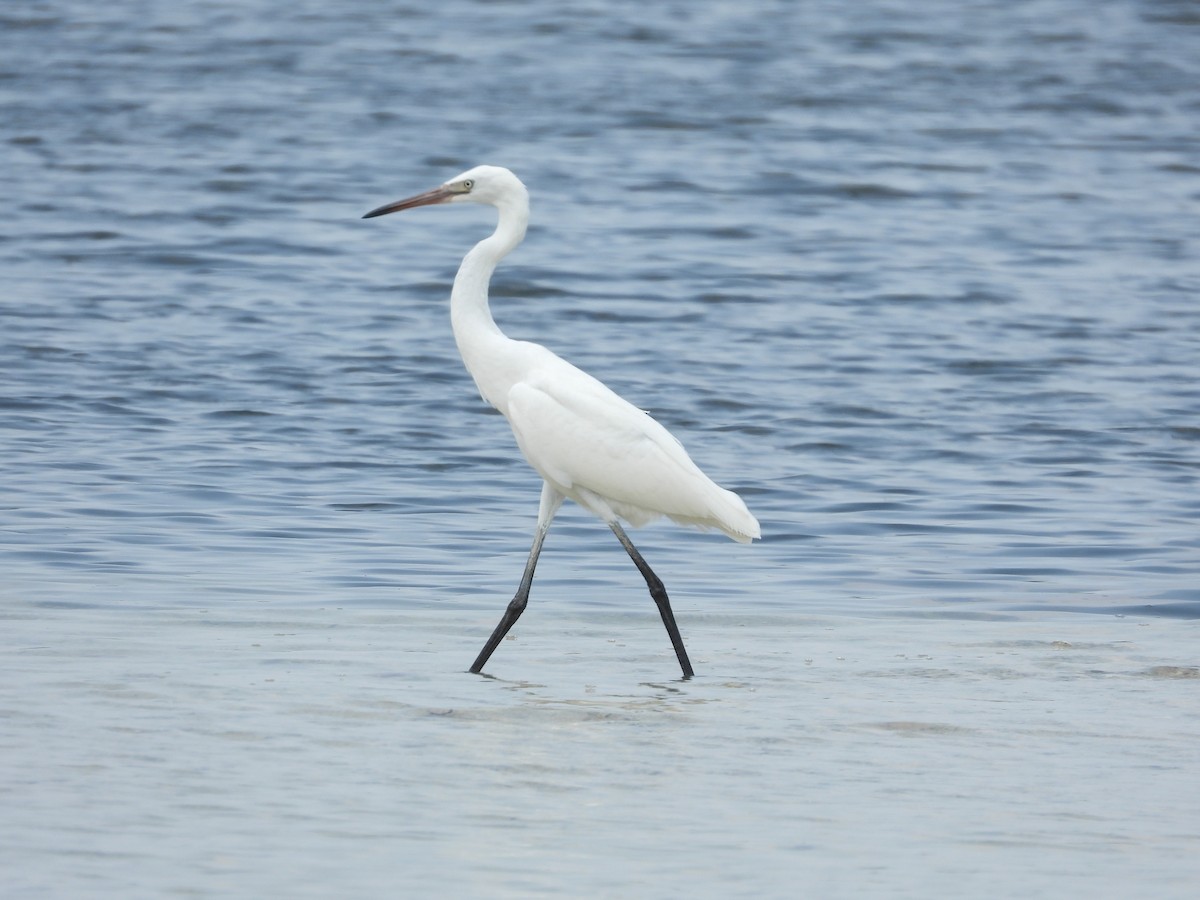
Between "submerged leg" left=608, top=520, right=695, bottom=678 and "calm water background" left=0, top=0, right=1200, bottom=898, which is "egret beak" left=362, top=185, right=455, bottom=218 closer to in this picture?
"submerged leg" left=608, top=520, right=695, bottom=678

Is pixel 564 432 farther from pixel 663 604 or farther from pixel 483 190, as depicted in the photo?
pixel 483 190

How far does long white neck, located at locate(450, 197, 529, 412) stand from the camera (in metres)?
7.67

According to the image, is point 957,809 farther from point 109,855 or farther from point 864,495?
point 864,495

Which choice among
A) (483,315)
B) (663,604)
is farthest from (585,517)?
(663,604)

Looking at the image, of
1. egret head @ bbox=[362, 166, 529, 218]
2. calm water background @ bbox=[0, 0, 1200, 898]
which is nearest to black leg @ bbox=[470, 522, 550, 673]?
calm water background @ bbox=[0, 0, 1200, 898]

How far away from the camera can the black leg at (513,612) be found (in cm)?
721

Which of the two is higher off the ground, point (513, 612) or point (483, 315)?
point (483, 315)

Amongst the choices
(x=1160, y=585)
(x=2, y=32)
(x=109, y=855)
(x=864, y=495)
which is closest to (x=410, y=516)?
(x=864, y=495)

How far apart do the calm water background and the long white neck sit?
107 centimetres

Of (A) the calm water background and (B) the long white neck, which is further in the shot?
(B) the long white neck

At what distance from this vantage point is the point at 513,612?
Answer: 7.45 metres

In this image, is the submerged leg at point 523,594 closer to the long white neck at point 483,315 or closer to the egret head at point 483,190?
the long white neck at point 483,315

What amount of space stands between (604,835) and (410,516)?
5304 mm

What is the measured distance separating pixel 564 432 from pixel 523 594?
0.64m
